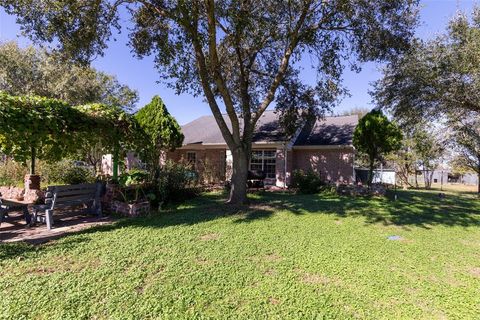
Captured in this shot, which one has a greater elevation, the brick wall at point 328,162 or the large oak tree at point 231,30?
the large oak tree at point 231,30

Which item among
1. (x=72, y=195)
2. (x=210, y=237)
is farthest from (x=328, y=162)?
(x=72, y=195)

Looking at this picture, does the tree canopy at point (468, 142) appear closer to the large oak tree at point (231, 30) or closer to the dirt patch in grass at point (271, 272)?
the large oak tree at point (231, 30)

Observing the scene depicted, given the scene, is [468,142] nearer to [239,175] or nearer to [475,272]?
[239,175]

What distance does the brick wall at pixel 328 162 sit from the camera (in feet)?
52.3

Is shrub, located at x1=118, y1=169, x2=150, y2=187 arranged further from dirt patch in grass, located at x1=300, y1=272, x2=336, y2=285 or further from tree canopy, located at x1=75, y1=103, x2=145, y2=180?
dirt patch in grass, located at x1=300, y1=272, x2=336, y2=285

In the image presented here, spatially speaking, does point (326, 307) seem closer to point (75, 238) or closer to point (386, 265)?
point (386, 265)

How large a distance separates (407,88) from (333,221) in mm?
7771

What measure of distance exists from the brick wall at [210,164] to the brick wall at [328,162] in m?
4.94

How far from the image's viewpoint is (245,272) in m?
4.30

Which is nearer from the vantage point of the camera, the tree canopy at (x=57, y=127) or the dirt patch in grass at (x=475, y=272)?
the dirt patch in grass at (x=475, y=272)

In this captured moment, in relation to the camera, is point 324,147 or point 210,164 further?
point 210,164

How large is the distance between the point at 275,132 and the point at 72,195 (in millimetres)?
12896

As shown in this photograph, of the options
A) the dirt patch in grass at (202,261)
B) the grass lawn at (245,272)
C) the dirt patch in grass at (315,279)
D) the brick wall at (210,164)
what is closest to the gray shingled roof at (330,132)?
the brick wall at (210,164)

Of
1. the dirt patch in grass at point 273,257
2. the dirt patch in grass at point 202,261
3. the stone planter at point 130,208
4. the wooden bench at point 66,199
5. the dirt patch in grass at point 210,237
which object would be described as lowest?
the dirt patch in grass at point 273,257
